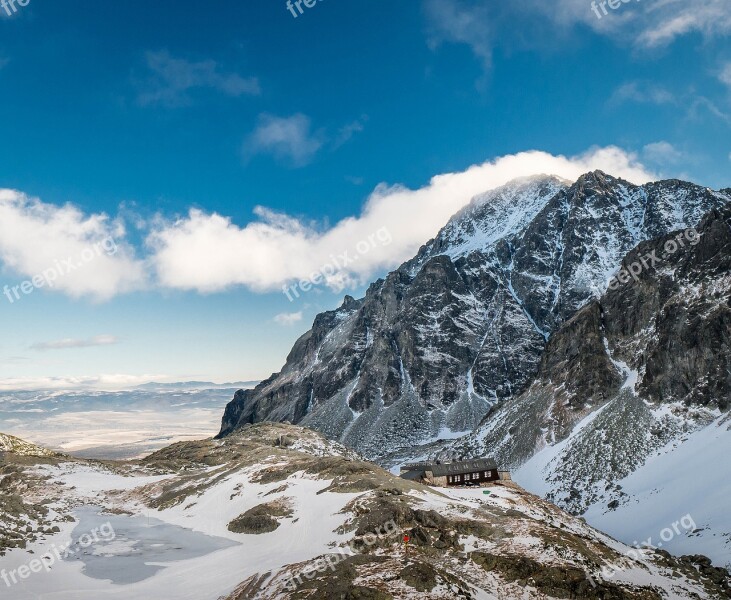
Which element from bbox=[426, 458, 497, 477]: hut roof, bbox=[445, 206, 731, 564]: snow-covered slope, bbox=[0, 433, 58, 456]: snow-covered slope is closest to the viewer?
bbox=[445, 206, 731, 564]: snow-covered slope

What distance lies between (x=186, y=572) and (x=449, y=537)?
65.4 ft

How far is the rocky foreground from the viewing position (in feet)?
93.1

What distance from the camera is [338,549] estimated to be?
35.6 m

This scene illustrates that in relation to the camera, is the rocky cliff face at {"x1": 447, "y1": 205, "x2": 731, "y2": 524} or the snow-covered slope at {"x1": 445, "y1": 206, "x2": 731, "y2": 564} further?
the rocky cliff face at {"x1": 447, "y1": 205, "x2": 731, "y2": 524}

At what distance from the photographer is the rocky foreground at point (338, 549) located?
28375 millimetres

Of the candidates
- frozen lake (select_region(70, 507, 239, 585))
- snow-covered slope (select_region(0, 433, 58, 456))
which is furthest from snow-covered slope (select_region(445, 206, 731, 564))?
snow-covered slope (select_region(0, 433, 58, 456))

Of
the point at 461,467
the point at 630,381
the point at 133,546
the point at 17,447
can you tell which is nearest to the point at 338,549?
the point at 133,546

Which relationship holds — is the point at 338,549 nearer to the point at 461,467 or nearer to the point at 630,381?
the point at 461,467

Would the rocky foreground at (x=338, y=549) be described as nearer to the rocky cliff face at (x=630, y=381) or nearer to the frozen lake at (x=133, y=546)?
the frozen lake at (x=133, y=546)

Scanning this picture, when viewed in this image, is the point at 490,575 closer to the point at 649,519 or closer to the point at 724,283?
the point at 649,519

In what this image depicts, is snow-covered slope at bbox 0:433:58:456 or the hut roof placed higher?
snow-covered slope at bbox 0:433:58:456

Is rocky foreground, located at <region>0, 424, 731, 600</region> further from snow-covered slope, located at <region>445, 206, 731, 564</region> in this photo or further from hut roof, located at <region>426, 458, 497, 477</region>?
snow-covered slope, located at <region>445, 206, 731, 564</region>

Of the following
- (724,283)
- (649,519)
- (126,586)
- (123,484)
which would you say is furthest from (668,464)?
(123,484)

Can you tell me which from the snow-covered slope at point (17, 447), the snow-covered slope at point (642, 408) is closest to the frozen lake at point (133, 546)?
the snow-covered slope at point (642, 408)
